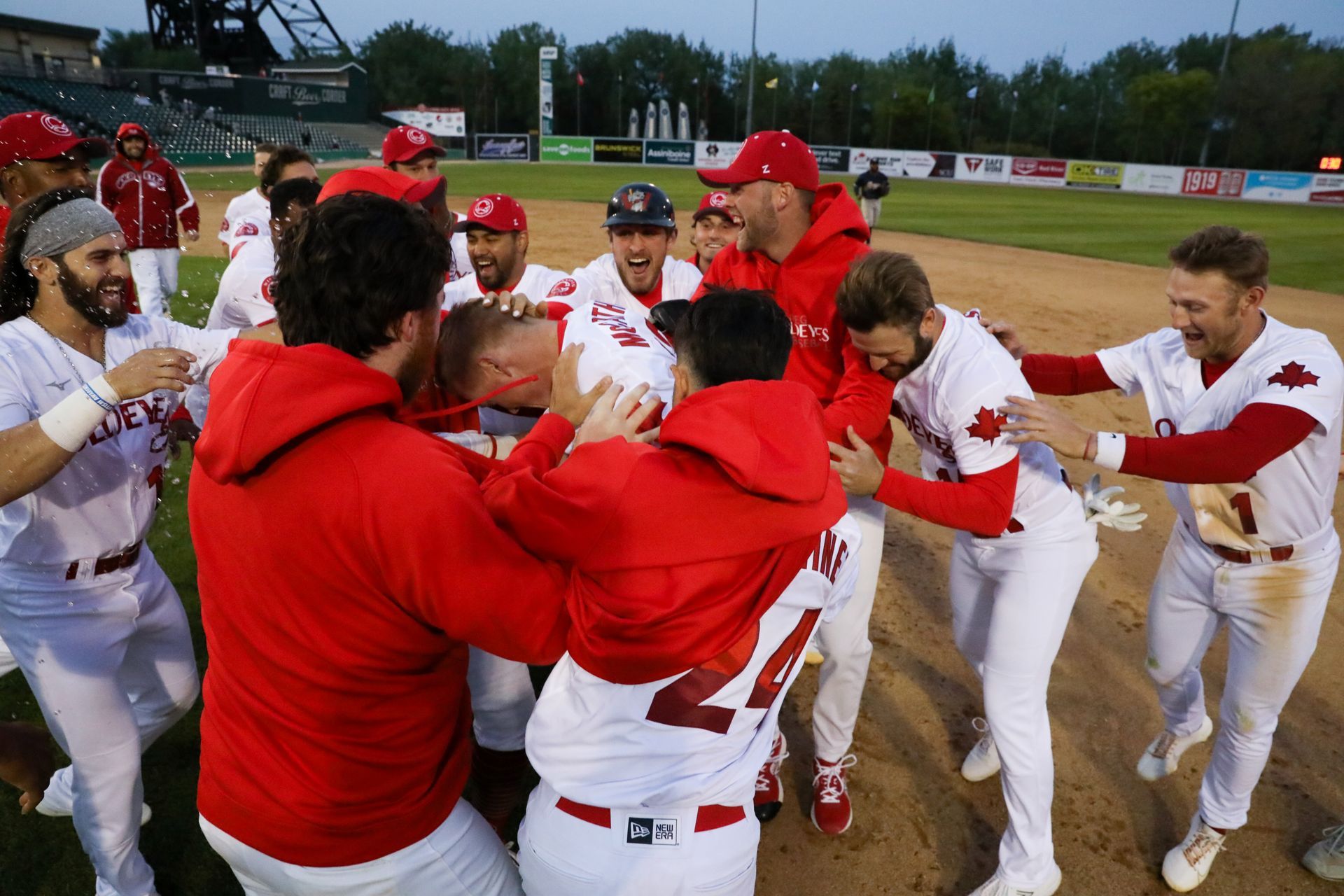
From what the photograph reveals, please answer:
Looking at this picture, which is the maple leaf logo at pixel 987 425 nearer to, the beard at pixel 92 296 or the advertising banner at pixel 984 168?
the beard at pixel 92 296

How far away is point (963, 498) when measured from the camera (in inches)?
117

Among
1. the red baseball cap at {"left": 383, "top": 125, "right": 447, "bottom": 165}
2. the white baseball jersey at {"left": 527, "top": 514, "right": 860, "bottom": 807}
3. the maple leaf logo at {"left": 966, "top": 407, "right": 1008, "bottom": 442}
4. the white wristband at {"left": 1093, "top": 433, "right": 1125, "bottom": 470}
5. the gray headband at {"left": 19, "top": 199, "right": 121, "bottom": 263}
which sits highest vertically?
the red baseball cap at {"left": 383, "top": 125, "right": 447, "bottom": 165}

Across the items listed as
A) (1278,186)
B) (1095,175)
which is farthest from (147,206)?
(1278,186)

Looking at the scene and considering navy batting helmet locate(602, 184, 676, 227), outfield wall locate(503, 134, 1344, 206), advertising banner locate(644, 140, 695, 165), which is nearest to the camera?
navy batting helmet locate(602, 184, 676, 227)

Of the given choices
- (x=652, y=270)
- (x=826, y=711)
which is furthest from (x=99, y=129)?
(x=826, y=711)

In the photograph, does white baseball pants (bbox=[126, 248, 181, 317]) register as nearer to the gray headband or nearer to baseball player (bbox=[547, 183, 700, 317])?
baseball player (bbox=[547, 183, 700, 317])

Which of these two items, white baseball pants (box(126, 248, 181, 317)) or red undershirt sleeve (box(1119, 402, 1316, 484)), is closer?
red undershirt sleeve (box(1119, 402, 1316, 484))

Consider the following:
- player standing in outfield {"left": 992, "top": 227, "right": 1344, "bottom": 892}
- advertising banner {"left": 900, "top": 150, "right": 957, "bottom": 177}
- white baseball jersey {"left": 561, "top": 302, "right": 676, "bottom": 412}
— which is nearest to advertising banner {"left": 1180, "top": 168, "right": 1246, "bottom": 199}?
advertising banner {"left": 900, "top": 150, "right": 957, "bottom": 177}

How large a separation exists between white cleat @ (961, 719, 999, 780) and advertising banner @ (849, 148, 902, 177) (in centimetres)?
4814

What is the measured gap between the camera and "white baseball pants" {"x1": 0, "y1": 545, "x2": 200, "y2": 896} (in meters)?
2.80

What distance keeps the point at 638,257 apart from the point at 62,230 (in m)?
3.30

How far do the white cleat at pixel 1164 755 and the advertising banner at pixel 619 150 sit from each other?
47.7 metres

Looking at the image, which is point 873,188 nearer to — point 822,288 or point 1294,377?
point 822,288

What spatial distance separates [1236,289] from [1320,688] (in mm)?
2974
